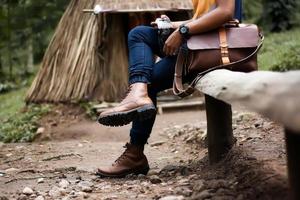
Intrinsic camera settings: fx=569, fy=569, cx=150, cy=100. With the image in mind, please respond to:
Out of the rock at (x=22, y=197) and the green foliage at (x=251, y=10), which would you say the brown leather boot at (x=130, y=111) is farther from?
the green foliage at (x=251, y=10)

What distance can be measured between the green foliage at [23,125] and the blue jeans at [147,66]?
16.2 ft

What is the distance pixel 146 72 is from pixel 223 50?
0.61 m

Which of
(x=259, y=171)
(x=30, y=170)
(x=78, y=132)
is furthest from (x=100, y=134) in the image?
(x=259, y=171)

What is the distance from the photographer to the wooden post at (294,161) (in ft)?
8.25

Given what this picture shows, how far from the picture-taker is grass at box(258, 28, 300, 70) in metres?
10.6

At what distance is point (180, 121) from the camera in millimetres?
9312

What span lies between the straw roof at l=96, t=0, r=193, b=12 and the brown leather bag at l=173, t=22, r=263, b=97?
5929mm

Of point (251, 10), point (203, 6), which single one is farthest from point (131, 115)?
point (251, 10)

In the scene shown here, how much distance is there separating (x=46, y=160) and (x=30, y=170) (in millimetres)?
797

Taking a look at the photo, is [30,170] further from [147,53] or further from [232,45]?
[232,45]

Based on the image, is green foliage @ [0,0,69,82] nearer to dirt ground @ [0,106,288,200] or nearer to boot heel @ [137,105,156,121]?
dirt ground @ [0,106,288,200]

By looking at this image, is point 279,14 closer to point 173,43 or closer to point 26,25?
point 26,25

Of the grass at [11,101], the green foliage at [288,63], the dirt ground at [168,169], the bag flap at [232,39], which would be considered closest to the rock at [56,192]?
the dirt ground at [168,169]

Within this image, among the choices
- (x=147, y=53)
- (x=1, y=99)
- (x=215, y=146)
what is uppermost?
(x=147, y=53)
